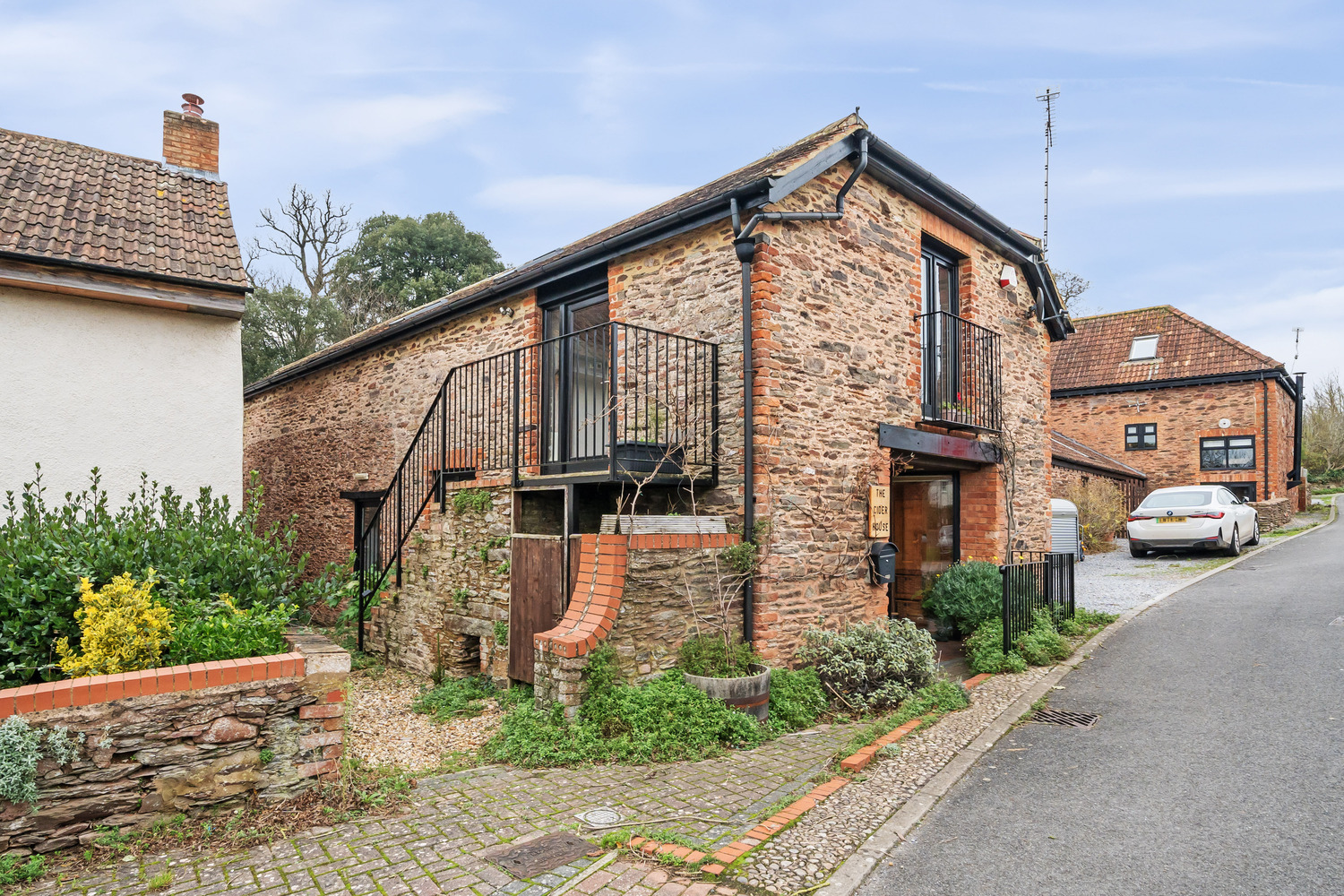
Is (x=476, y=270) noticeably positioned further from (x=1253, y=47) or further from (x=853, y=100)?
(x=1253, y=47)

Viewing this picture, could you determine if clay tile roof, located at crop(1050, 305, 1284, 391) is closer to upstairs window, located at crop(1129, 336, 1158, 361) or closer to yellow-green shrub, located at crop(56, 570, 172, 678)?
upstairs window, located at crop(1129, 336, 1158, 361)

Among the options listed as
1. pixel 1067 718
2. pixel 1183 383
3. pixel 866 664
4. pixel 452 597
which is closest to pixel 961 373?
pixel 866 664

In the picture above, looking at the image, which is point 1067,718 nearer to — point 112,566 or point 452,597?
point 452,597

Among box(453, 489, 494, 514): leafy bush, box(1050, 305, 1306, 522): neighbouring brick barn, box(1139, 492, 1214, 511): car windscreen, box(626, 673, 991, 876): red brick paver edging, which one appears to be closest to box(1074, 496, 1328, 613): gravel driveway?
box(1139, 492, 1214, 511): car windscreen

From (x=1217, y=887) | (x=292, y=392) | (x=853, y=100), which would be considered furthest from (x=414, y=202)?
(x=1217, y=887)

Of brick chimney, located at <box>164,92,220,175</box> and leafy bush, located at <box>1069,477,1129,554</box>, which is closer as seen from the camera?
brick chimney, located at <box>164,92,220,175</box>

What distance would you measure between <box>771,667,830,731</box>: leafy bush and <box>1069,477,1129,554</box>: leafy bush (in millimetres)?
13658

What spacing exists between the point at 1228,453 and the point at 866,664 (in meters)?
21.0

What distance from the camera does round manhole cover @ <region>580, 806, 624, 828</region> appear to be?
13.6 ft

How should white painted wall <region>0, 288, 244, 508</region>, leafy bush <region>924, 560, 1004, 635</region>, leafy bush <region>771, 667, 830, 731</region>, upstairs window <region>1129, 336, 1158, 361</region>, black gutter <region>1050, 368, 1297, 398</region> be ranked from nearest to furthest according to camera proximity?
1. leafy bush <region>771, 667, 830, 731</region>
2. white painted wall <region>0, 288, 244, 508</region>
3. leafy bush <region>924, 560, 1004, 635</region>
4. black gutter <region>1050, 368, 1297, 398</region>
5. upstairs window <region>1129, 336, 1158, 361</region>

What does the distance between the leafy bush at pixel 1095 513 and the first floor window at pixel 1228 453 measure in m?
6.18

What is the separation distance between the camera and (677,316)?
25.4 ft

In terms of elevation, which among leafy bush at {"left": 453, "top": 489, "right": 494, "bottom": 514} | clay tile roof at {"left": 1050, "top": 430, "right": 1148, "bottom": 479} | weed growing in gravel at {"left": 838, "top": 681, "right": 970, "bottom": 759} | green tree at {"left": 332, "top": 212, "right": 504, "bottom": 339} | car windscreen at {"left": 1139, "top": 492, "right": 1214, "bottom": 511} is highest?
green tree at {"left": 332, "top": 212, "right": 504, "bottom": 339}

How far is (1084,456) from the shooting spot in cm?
2053
